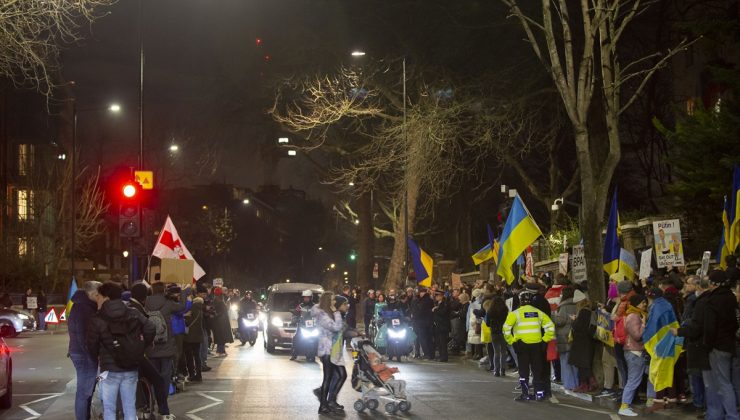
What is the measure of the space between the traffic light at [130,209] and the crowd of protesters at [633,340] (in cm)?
742

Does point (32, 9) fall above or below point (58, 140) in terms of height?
below

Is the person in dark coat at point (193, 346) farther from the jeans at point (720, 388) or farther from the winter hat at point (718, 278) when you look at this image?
the winter hat at point (718, 278)

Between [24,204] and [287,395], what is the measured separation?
171 ft

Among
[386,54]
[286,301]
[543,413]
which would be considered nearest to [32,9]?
[543,413]

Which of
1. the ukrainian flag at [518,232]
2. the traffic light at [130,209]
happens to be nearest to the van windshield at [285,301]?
the traffic light at [130,209]

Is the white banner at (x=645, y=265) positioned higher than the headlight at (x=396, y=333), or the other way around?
the white banner at (x=645, y=265)

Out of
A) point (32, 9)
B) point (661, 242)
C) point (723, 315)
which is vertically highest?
point (32, 9)

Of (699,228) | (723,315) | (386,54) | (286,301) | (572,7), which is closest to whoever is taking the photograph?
(723,315)

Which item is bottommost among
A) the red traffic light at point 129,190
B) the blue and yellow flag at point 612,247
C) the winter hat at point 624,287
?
the winter hat at point 624,287

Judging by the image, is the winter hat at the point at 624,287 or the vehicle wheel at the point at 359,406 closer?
the vehicle wheel at the point at 359,406

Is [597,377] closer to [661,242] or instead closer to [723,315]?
[661,242]

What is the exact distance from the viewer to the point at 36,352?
94.4 ft

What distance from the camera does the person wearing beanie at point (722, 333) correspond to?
39.9ft

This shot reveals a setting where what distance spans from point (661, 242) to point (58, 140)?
2380 inches
